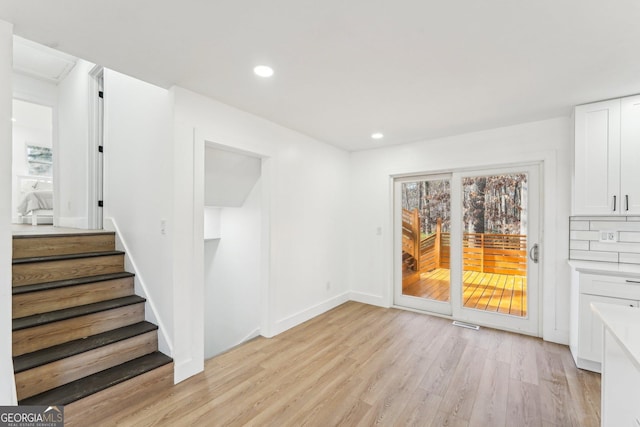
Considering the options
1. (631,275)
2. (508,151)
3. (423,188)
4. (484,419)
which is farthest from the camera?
(423,188)

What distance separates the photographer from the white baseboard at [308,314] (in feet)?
11.0

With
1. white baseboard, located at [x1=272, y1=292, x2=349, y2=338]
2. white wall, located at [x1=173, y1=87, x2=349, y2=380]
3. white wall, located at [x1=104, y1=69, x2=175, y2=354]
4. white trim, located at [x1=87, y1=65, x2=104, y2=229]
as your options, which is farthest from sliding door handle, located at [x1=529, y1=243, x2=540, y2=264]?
white trim, located at [x1=87, y1=65, x2=104, y2=229]

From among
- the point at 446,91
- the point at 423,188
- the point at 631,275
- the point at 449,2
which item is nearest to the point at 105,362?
the point at 449,2

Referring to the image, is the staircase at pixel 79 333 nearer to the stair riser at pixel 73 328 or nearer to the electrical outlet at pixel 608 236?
the stair riser at pixel 73 328

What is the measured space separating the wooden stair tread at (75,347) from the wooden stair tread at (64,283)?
0.46 meters

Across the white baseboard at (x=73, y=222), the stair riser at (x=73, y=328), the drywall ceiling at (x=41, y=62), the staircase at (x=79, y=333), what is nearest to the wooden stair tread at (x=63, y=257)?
the staircase at (x=79, y=333)

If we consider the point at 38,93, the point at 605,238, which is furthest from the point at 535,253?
the point at 38,93

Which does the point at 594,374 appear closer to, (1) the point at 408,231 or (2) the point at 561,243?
(2) the point at 561,243

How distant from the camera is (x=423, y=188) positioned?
4137 mm

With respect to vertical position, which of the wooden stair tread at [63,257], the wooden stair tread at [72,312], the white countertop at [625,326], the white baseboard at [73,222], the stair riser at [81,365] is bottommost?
the stair riser at [81,365]

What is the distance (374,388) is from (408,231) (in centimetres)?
250

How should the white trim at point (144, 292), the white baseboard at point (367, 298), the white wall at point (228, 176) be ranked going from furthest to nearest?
the white baseboard at point (367, 298) → the white wall at point (228, 176) → the white trim at point (144, 292)

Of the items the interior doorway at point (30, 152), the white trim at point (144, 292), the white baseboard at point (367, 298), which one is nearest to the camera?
the white trim at point (144, 292)

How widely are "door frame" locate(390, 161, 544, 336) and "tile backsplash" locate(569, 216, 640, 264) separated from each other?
0.26m
